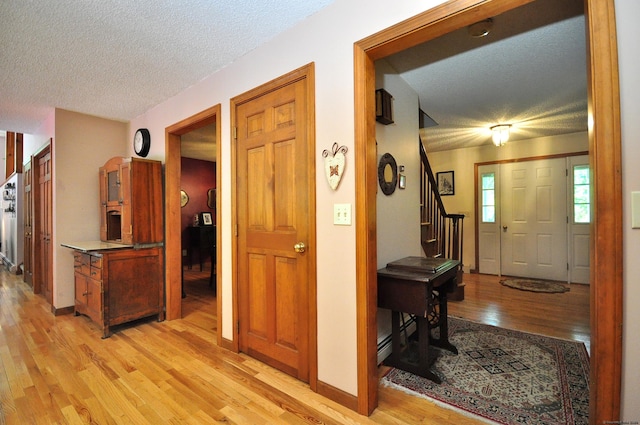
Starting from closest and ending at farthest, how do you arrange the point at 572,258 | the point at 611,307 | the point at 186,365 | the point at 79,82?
1. the point at 611,307
2. the point at 186,365
3. the point at 79,82
4. the point at 572,258

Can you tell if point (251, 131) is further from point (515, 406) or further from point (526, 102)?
point (526, 102)

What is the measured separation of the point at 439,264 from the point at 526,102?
2.50m

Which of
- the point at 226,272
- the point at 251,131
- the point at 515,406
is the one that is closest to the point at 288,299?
the point at 226,272

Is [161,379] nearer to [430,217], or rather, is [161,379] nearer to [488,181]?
[430,217]

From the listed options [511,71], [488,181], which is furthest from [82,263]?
[488,181]

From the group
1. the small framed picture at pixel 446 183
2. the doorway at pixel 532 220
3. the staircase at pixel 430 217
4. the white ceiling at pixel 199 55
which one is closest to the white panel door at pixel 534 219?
the doorway at pixel 532 220

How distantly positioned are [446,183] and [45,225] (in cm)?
654

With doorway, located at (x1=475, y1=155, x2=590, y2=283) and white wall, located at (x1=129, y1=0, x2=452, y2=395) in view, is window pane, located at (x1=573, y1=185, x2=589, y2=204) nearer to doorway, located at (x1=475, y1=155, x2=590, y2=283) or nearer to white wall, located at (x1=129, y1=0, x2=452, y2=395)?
doorway, located at (x1=475, y1=155, x2=590, y2=283)

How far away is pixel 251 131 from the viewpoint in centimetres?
231

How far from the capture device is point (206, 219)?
6.43m

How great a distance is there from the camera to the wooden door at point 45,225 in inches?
143

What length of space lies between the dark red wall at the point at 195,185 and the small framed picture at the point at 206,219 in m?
0.12

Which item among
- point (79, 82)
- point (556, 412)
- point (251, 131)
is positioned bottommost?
point (556, 412)

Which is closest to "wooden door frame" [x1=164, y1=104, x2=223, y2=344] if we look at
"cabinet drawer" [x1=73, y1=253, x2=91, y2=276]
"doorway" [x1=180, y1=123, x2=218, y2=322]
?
"cabinet drawer" [x1=73, y1=253, x2=91, y2=276]
